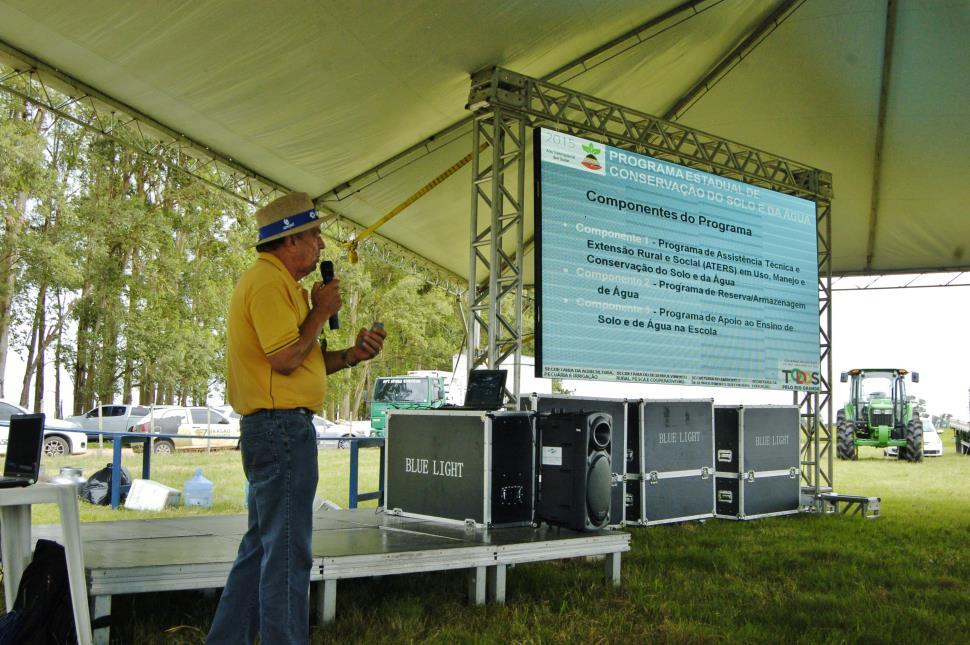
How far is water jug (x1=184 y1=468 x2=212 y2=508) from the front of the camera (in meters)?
8.56

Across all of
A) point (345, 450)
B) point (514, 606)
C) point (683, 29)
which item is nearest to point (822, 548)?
point (514, 606)

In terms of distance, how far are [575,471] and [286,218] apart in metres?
2.39

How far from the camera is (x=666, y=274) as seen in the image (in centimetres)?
771

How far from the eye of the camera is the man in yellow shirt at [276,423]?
2500mm

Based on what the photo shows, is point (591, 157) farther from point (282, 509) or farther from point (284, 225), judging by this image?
point (282, 509)

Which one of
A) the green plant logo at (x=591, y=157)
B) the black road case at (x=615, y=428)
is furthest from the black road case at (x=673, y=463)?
the green plant logo at (x=591, y=157)

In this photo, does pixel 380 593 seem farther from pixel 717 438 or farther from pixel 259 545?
pixel 717 438

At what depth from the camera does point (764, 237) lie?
338 inches

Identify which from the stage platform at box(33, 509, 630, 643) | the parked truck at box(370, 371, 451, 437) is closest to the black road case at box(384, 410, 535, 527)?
the stage platform at box(33, 509, 630, 643)

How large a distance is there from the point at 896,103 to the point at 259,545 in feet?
26.7

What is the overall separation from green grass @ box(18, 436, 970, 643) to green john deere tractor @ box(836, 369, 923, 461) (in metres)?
12.5

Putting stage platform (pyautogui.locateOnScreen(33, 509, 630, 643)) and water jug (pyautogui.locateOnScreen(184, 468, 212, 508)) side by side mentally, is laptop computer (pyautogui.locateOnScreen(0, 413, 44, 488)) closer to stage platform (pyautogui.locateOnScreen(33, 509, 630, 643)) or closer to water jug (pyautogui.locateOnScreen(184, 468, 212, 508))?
stage platform (pyautogui.locateOnScreen(33, 509, 630, 643))

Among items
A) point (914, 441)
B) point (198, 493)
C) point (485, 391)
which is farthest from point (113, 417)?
point (914, 441)

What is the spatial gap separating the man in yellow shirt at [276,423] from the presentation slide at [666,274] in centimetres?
426
